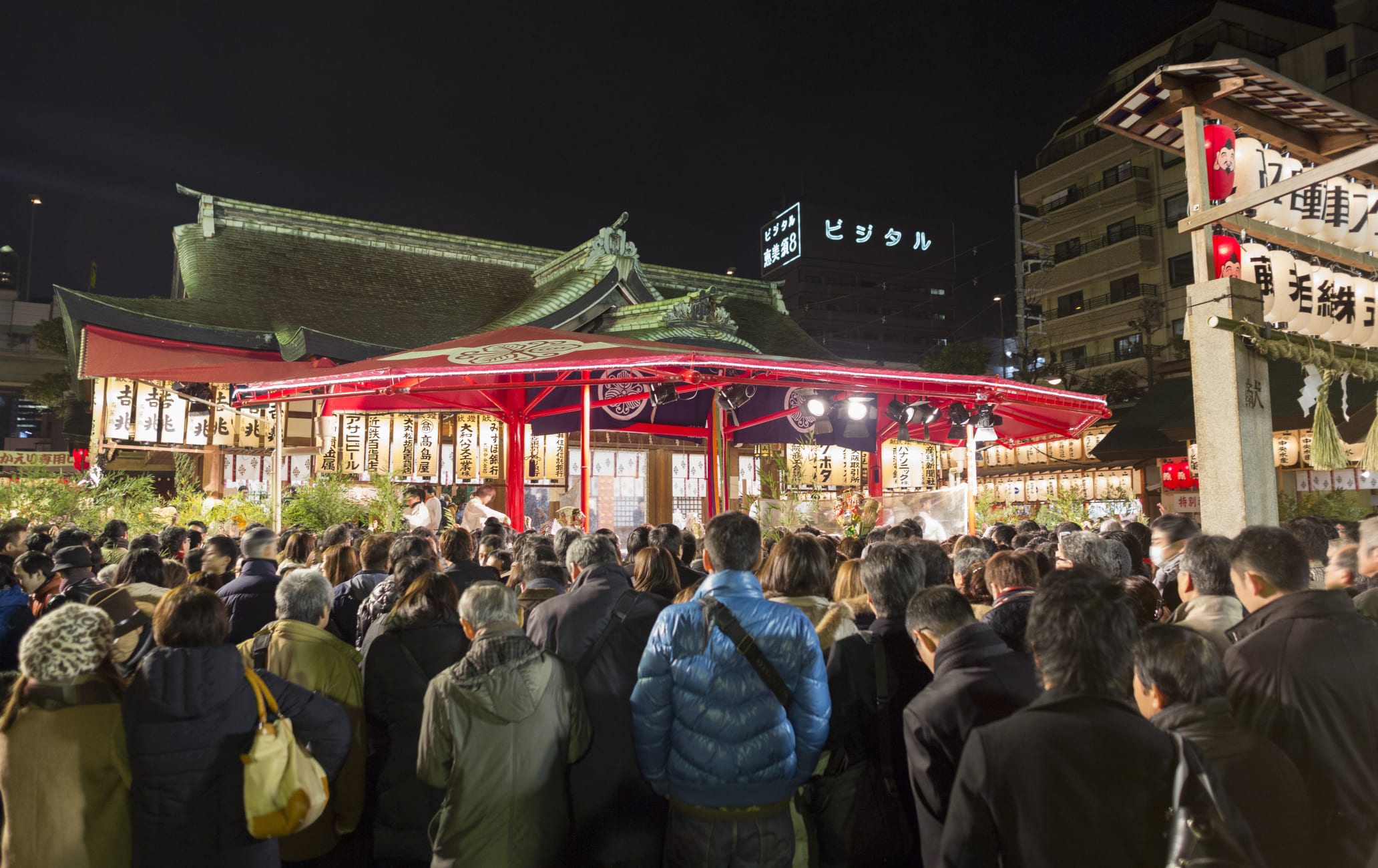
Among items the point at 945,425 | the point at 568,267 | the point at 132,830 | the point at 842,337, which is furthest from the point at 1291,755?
the point at 842,337

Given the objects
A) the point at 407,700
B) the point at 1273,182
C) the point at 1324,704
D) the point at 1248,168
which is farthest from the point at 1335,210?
the point at 407,700

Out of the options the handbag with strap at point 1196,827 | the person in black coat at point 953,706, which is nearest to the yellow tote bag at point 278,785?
the person in black coat at point 953,706

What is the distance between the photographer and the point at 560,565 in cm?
539

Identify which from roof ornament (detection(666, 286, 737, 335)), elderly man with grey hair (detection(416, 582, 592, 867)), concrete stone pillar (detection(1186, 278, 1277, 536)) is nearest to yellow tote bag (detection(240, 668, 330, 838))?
elderly man with grey hair (detection(416, 582, 592, 867))

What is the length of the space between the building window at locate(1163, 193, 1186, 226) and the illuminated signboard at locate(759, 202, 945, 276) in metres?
38.2

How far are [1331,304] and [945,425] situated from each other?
11.4m

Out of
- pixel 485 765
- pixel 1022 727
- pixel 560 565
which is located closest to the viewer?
pixel 1022 727

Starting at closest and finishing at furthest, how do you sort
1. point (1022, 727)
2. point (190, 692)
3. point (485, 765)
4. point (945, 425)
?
point (1022, 727)
point (190, 692)
point (485, 765)
point (945, 425)

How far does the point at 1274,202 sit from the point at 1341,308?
123 centimetres

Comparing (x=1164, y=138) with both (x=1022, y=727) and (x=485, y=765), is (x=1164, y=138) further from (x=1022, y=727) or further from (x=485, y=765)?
(x=485, y=765)

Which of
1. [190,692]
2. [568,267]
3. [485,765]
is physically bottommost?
[485,765]

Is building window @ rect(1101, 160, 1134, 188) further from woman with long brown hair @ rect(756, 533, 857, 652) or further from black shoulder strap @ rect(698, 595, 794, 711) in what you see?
black shoulder strap @ rect(698, 595, 794, 711)

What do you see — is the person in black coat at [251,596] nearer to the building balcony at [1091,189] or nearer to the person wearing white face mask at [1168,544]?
the person wearing white face mask at [1168,544]

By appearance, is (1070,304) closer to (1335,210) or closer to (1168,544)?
(1335,210)
